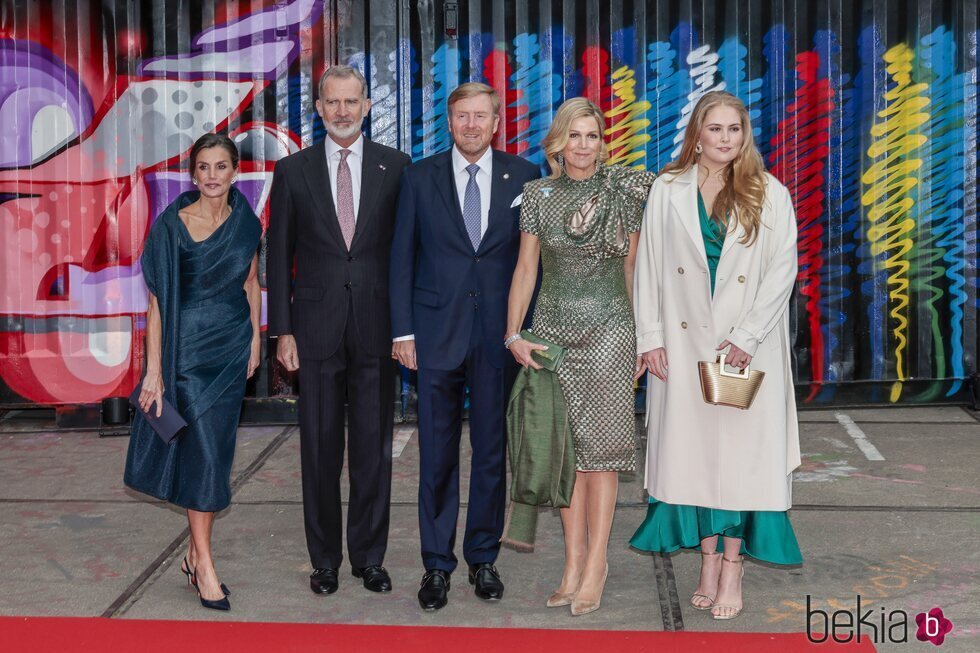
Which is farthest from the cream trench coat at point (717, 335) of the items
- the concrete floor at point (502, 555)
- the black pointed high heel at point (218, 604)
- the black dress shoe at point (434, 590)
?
the black pointed high heel at point (218, 604)

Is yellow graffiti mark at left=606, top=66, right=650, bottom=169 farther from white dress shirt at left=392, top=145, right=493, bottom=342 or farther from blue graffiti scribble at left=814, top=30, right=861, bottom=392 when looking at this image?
white dress shirt at left=392, top=145, right=493, bottom=342

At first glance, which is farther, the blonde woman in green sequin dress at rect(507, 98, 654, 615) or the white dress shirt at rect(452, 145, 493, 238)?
the white dress shirt at rect(452, 145, 493, 238)

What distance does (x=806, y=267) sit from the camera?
26.2ft

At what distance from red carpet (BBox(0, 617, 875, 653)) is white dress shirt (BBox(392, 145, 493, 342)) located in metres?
1.09

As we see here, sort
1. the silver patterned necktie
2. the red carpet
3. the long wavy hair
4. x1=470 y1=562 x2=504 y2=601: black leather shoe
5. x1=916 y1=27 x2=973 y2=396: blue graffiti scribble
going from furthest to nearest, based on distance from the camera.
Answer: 1. x1=916 y1=27 x2=973 y2=396: blue graffiti scribble
2. the silver patterned necktie
3. x1=470 y1=562 x2=504 y2=601: black leather shoe
4. the long wavy hair
5. the red carpet

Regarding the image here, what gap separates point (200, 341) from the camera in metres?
4.47

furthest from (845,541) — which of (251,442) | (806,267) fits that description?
(251,442)

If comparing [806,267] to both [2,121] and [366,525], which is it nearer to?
[366,525]

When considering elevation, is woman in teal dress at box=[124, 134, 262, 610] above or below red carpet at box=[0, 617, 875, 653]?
above

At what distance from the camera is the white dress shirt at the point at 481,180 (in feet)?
14.7

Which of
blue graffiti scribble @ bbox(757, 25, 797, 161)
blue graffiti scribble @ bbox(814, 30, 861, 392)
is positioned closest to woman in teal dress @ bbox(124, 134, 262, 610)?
blue graffiti scribble @ bbox(757, 25, 797, 161)

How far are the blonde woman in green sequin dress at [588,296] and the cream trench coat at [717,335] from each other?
0.09 metres

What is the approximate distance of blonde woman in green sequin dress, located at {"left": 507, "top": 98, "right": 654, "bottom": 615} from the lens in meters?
4.25

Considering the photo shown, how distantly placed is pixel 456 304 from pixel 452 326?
8cm
